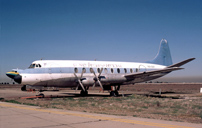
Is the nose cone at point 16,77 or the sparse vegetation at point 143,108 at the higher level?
the nose cone at point 16,77

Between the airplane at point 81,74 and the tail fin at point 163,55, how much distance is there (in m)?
3.32

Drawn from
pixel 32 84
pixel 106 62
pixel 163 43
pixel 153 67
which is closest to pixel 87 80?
Answer: pixel 106 62

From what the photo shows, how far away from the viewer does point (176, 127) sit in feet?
25.5

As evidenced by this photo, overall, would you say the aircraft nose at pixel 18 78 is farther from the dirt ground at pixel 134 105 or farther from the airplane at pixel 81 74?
the dirt ground at pixel 134 105

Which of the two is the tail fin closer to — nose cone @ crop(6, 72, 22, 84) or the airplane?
the airplane

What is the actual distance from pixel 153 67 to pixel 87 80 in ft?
37.8

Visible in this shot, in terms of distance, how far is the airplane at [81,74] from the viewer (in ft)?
73.6

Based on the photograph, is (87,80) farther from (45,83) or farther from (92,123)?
(92,123)

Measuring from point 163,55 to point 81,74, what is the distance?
15512mm

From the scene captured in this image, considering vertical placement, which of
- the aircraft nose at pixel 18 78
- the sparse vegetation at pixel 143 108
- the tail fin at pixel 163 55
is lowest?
the sparse vegetation at pixel 143 108

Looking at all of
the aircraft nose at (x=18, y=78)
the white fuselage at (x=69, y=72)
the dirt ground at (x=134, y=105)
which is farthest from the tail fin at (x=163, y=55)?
the aircraft nose at (x=18, y=78)

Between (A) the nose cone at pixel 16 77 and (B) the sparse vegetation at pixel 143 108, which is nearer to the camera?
(B) the sparse vegetation at pixel 143 108

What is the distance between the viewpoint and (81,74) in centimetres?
2498

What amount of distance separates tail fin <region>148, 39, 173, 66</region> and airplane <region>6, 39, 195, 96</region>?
3.32 meters
